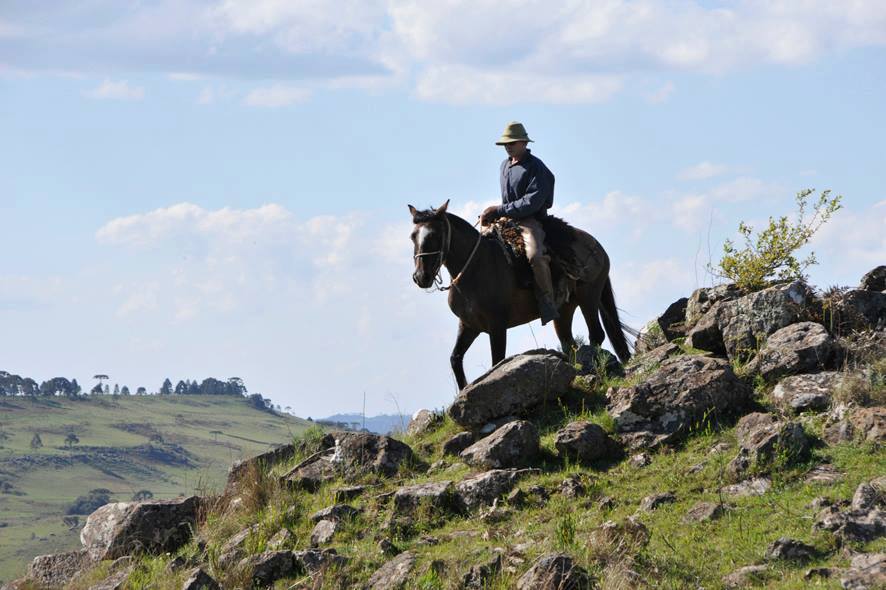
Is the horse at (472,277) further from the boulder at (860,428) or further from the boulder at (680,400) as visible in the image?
the boulder at (860,428)

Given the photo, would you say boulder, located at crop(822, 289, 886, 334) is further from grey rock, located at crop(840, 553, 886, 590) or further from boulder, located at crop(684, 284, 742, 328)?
grey rock, located at crop(840, 553, 886, 590)

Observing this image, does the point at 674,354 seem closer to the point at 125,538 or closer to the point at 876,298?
the point at 876,298

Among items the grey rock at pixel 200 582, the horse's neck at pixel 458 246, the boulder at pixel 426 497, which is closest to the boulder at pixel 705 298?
the horse's neck at pixel 458 246

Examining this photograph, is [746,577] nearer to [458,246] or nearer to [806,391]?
[806,391]

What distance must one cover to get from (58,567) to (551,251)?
317 inches

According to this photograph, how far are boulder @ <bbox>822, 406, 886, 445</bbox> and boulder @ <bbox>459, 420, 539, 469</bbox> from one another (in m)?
3.24

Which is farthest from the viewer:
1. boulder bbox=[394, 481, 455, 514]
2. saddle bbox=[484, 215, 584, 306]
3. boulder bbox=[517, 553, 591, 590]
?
saddle bbox=[484, 215, 584, 306]

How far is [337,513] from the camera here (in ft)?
40.9

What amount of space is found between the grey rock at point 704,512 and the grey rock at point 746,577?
1129 mm

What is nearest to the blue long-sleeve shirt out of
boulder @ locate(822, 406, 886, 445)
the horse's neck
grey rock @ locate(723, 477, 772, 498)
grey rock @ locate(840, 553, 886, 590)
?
the horse's neck

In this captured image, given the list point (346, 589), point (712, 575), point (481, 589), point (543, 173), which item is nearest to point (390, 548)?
point (346, 589)

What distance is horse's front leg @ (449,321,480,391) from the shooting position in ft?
52.4

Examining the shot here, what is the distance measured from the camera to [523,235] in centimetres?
1625

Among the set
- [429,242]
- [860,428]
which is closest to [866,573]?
[860,428]
